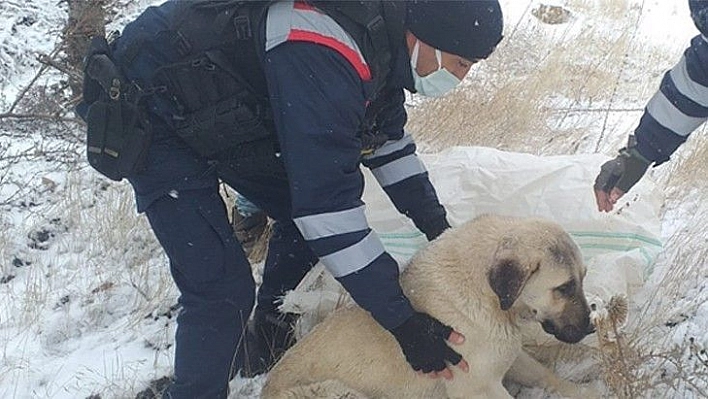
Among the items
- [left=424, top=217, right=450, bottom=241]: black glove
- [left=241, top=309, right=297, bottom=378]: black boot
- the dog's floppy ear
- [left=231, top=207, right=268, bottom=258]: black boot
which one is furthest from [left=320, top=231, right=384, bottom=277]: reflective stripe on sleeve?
[left=231, top=207, right=268, bottom=258]: black boot

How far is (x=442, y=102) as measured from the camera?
17.9 feet

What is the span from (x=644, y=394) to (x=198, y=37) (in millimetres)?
2192

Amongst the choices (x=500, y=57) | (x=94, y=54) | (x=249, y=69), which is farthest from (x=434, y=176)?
(x=500, y=57)

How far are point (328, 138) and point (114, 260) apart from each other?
2.59m

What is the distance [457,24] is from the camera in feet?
8.38

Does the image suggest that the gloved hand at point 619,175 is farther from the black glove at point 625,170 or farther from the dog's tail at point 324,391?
the dog's tail at point 324,391

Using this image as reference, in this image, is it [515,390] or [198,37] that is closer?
[198,37]

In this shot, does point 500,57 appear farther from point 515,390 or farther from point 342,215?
point 342,215

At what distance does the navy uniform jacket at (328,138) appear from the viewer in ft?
7.97

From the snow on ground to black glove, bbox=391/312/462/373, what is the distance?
0.69 m

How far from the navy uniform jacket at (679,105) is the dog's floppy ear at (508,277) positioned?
3.24 ft

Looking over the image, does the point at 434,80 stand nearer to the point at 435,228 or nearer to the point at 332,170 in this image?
the point at 332,170

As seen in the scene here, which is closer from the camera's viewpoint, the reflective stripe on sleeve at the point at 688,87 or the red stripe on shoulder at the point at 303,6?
the red stripe on shoulder at the point at 303,6

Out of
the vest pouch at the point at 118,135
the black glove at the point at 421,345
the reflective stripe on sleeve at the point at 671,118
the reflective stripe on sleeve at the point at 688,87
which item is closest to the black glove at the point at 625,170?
the reflective stripe on sleeve at the point at 671,118
